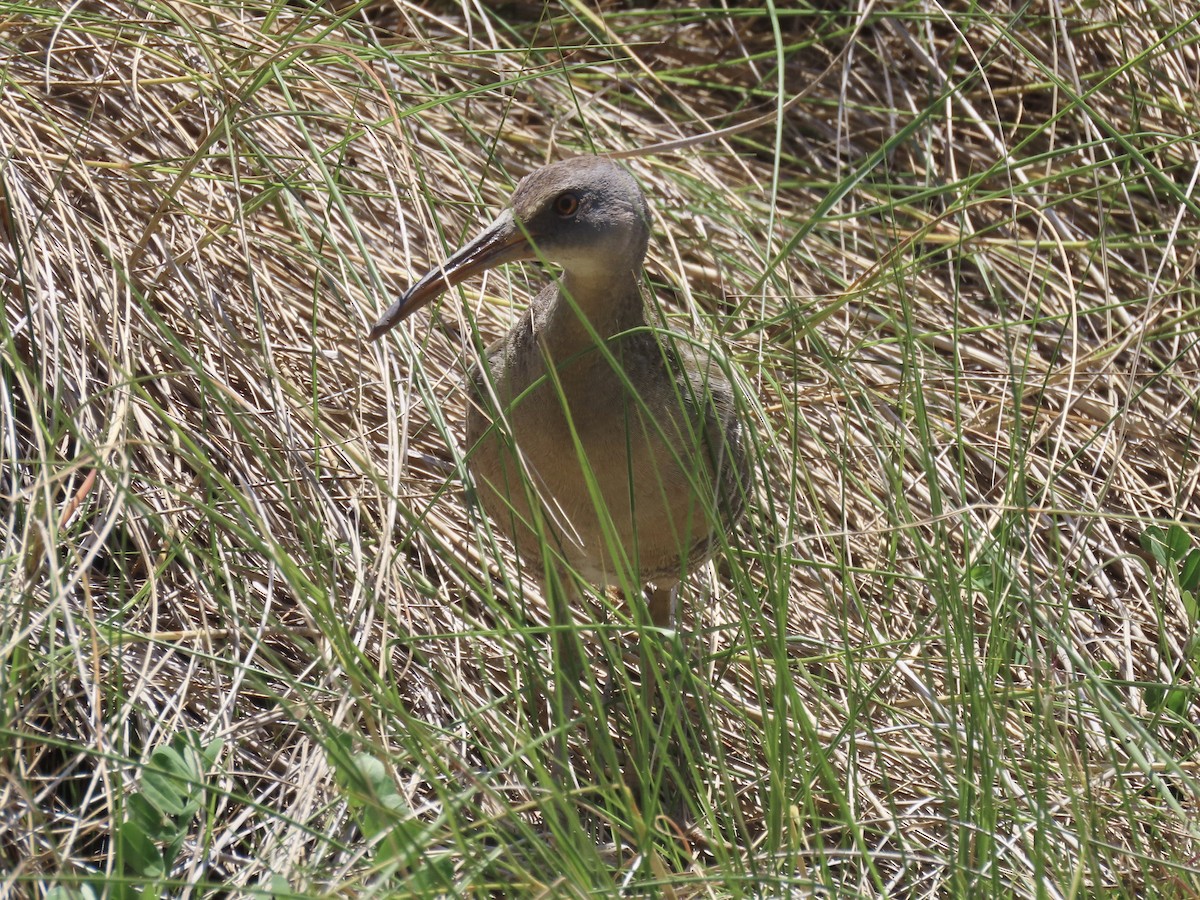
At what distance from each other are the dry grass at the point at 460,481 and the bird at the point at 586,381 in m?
0.15

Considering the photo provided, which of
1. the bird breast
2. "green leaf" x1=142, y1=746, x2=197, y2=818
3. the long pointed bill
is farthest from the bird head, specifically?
"green leaf" x1=142, y1=746, x2=197, y2=818

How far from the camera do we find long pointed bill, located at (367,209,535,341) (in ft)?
9.46

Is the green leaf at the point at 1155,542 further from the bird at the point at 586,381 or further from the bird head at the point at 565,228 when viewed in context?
the bird head at the point at 565,228

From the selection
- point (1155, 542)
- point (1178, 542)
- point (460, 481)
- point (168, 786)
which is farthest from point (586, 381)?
point (1178, 542)

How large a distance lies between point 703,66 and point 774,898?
3.09m

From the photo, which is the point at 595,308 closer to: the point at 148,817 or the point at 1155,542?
the point at 148,817

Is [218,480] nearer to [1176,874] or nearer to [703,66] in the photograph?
[1176,874]

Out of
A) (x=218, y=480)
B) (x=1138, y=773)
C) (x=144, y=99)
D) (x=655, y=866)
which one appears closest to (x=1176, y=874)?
(x=1138, y=773)

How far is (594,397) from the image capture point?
9.84 feet

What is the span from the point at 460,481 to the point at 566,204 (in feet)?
2.62

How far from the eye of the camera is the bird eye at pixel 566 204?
114 inches

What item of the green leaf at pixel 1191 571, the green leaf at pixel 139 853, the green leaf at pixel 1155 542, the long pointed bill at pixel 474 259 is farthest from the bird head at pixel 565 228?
the green leaf at pixel 1191 571

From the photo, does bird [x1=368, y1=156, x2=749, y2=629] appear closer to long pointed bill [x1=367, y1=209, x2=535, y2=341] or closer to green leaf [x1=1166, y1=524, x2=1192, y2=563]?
long pointed bill [x1=367, y1=209, x2=535, y2=341]

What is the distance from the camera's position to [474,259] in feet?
9.57
